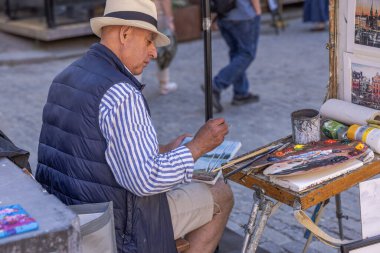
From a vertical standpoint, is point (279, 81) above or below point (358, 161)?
below

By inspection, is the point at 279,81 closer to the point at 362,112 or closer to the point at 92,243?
the point at 362,112

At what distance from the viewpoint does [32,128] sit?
618 centimetres

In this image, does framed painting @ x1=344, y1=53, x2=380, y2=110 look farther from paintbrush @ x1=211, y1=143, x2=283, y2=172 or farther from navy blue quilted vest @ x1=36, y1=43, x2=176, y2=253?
navy blue quilted vest @ x1=36, y1=43, x2=176, y2=253

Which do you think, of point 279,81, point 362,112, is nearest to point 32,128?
point 279,81

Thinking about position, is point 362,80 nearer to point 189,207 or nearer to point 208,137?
point 208,137

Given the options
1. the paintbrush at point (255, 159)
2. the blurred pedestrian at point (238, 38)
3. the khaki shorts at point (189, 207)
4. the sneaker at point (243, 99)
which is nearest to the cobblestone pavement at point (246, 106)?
the sneaker at point (243, 99)

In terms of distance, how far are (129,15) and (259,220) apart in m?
0.92

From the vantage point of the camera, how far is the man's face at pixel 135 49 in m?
2.76

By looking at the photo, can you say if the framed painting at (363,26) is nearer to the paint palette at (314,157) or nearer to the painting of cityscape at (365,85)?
the painting of cityscape at (365,85)

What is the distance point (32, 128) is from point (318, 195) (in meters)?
4.14

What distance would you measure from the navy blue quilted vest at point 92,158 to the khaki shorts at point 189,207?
9cm

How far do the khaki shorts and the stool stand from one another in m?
0.03

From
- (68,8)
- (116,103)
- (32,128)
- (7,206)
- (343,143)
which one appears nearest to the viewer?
(7,206)

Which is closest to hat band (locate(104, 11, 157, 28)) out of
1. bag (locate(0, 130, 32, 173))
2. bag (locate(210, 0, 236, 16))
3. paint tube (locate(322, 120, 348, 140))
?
bag (locate(0, 130, 32, 173))
